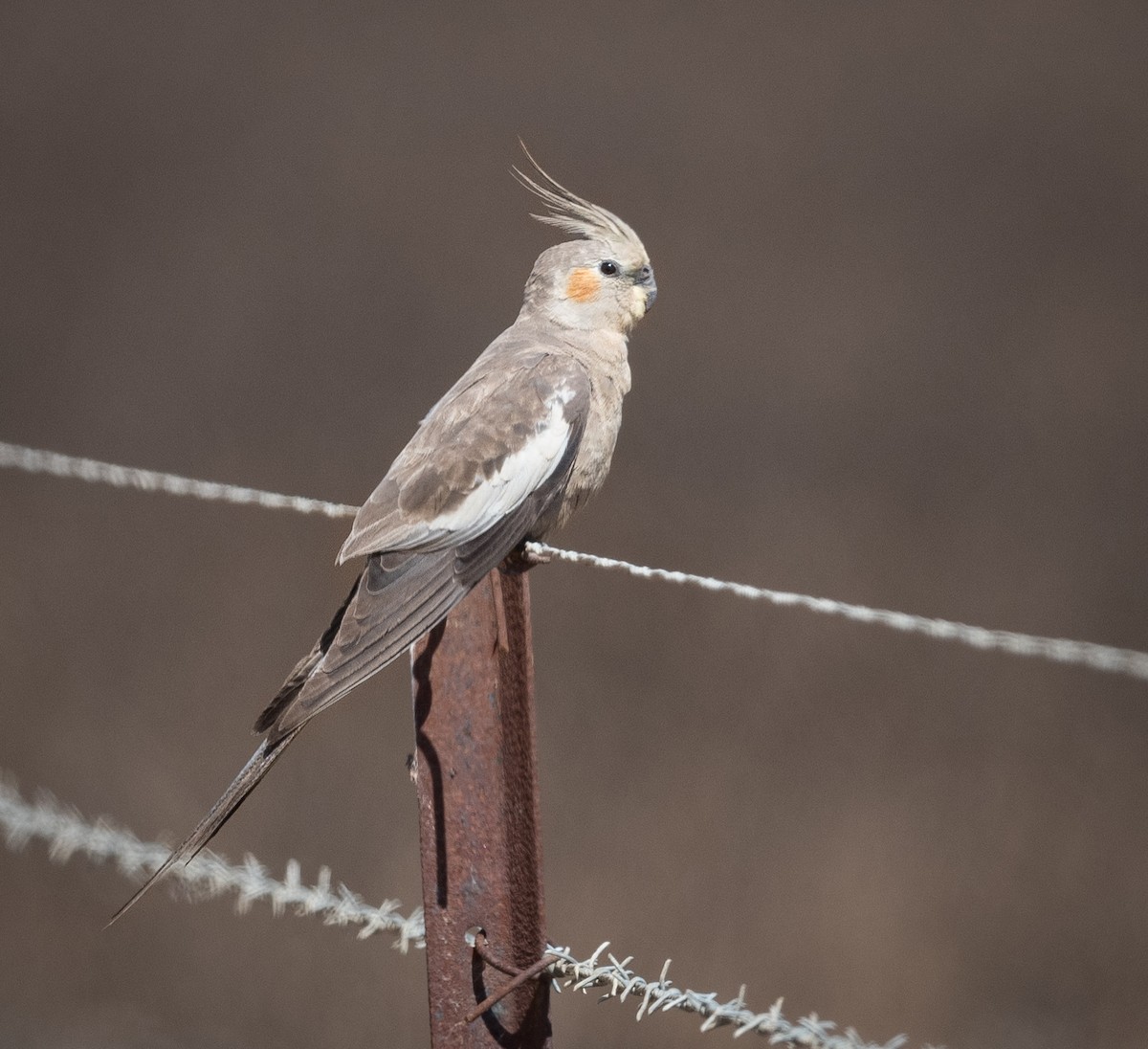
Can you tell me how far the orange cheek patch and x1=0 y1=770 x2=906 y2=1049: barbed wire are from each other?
880 mm

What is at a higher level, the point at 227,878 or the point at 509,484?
the point at 509,484

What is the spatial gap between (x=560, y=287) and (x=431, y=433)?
1.28 feet

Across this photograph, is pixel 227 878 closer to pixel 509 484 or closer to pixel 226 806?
pixel 226 806

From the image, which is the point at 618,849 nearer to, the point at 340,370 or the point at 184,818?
the point at 184,818

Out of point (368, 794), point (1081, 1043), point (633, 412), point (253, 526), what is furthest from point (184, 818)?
point (1081, 1043)

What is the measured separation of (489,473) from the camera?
1.50 metres

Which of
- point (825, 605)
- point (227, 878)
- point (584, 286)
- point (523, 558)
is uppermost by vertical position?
point (584, 286)

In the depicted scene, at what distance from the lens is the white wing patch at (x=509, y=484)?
142 cm

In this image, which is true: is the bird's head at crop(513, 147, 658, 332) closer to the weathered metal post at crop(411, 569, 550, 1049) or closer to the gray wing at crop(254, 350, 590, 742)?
the gray wing at crop(254, 350, 590, 742)

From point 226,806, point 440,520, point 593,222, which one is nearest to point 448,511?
point 440,520

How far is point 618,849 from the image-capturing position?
108 inches

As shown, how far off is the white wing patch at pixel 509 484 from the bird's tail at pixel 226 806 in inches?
10.3

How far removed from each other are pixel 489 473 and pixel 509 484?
3 centimetres

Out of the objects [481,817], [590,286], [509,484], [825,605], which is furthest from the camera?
[590,286]
